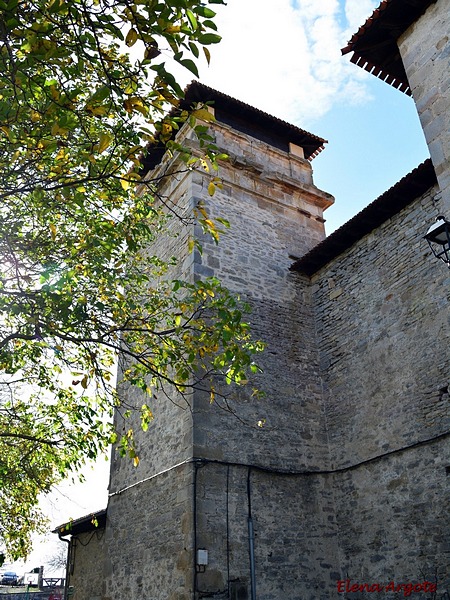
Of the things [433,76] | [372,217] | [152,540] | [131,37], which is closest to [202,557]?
[152,540]

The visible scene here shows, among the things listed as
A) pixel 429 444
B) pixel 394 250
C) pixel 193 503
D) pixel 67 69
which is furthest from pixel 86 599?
pixel 67 69

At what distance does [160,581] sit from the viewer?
7.19 meters

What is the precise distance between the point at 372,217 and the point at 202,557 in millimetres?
5744

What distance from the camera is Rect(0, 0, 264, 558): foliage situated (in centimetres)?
334

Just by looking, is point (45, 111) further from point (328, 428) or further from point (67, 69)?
point (328, 428)

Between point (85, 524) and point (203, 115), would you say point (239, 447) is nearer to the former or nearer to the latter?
point (85, 524)

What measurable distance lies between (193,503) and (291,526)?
1649 millimetres

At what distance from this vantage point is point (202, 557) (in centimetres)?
672

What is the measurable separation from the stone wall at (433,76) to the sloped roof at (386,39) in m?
0.14

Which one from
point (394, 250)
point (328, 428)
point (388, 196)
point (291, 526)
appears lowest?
point (291, 526)

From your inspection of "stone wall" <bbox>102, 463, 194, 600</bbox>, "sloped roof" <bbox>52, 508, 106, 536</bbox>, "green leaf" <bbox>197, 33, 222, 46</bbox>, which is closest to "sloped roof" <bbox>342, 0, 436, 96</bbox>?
"green leaf" <bbox>197, 33, 222, 46</bbox>

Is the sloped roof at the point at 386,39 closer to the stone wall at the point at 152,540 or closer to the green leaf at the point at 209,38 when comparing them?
the green leaf at the point at 209,38

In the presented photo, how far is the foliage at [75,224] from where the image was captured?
11.0 ft

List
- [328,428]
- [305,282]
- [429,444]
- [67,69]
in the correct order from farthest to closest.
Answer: [305,282] → [328,428] → [429,444] → [67,69]
